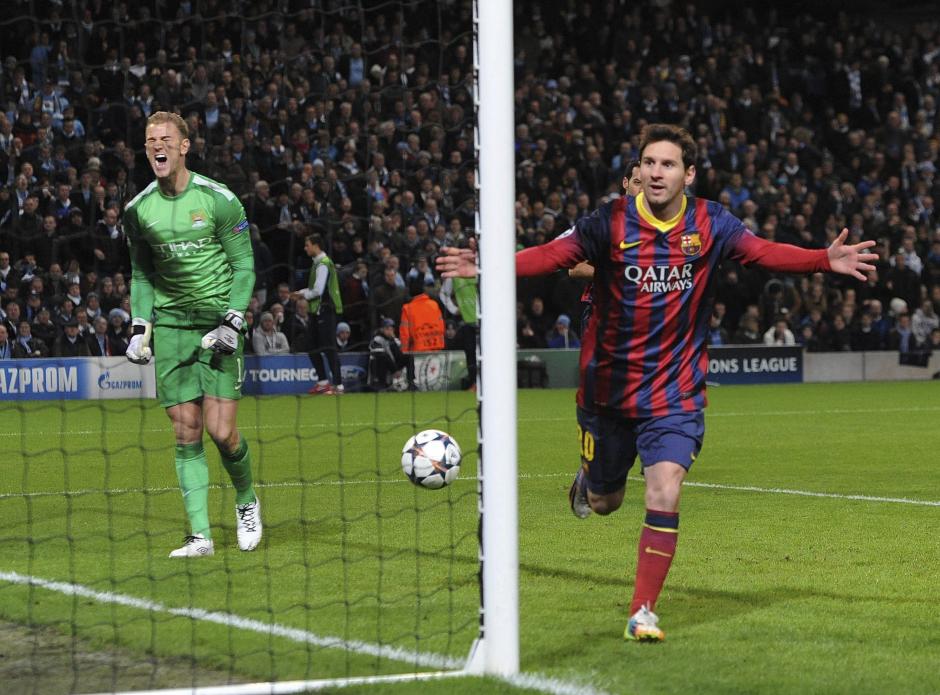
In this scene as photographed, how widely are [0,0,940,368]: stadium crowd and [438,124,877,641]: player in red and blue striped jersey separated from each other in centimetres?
63

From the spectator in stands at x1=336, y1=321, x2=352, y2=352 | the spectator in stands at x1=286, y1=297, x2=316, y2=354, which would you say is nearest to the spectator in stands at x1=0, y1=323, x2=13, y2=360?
the spectator in stands at x1=286, y1=297, x2=316, y2=354

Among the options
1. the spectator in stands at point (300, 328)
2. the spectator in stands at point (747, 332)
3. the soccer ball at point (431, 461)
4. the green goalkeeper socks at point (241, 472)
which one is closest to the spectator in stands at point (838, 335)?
the spectator in stands at point (747, 332)

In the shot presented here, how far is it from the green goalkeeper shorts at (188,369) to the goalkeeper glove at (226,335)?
0.09m

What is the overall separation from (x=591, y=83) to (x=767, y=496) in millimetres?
18731

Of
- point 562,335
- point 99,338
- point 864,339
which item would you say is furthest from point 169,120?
point 864,339

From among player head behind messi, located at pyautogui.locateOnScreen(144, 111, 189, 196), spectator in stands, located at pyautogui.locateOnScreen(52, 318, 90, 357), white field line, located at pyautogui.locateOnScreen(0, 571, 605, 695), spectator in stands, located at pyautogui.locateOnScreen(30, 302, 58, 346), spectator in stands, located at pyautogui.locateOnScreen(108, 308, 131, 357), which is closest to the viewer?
white field line, located at pyautogui.locateOnScreen(0, 571, 605, 695)

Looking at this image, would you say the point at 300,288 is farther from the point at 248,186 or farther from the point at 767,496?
the point at 767,496

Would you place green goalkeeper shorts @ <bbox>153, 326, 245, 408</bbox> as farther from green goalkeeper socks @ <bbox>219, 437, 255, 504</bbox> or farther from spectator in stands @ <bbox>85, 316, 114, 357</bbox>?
spectator in stands @ <bbox>85, 316, 114, 357</bbox>

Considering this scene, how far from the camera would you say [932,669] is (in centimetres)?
464

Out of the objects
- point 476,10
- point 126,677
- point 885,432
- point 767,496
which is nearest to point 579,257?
point 476,10

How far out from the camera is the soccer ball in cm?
711

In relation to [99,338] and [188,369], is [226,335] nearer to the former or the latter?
[188,369]

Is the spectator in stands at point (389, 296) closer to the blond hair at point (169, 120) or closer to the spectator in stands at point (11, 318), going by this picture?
the spectator in stands at point (11, 318)

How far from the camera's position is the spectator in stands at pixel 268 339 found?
1522cm
